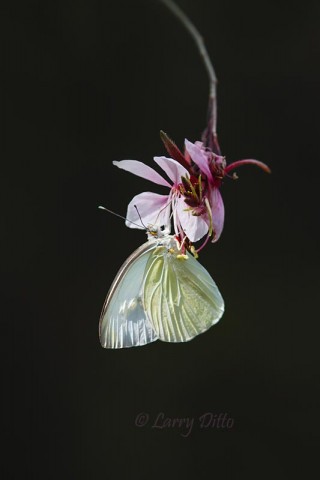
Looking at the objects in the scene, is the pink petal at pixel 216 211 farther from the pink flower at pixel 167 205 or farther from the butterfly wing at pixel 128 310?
the butterfly wing at pixel 128 310

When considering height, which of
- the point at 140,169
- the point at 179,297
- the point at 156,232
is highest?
the point at 140,169


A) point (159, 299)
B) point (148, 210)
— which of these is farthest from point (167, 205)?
point (159, 299)

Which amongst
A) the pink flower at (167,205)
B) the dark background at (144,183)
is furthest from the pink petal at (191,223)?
the dark background at (144,183)

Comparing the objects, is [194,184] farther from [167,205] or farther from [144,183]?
[144,183]

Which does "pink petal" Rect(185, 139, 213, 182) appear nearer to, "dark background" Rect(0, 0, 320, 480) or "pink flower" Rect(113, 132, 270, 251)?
"pink flower" Rect(113, 132, 270, 251)

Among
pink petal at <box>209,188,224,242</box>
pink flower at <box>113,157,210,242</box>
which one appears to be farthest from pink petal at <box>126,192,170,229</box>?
pink petal at <box>209,188,224,242</box>

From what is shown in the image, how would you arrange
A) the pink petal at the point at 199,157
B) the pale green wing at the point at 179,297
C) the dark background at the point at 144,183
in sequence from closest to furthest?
the pink petal at the point at 199,157 → the pale green wing at the point at 179,297 → the dark background at the point at 144,183

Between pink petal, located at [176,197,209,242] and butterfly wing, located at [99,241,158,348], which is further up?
pink petal, located at [176,197,209,242]
